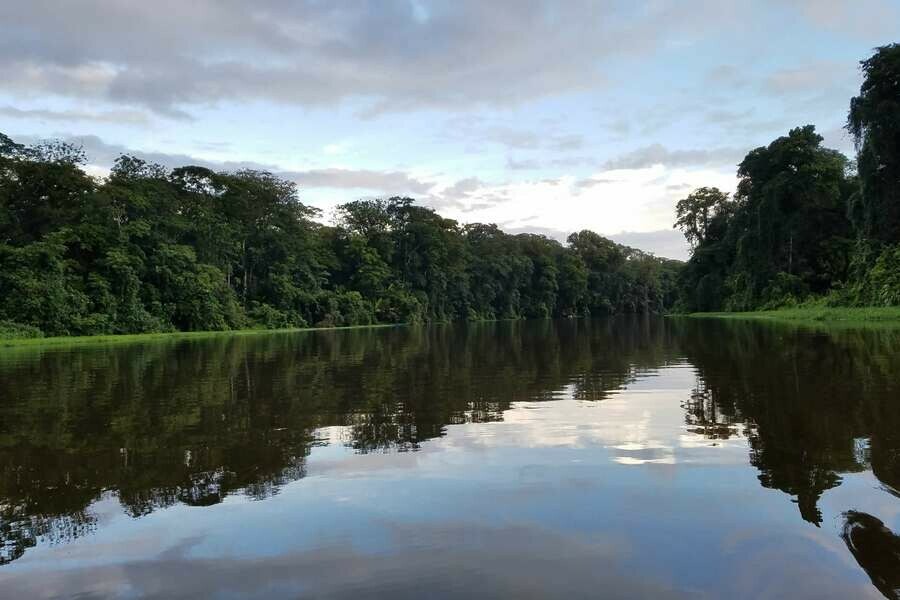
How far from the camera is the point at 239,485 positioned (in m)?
5.92

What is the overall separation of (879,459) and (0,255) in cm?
4653

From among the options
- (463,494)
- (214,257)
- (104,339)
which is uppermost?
(214,257)

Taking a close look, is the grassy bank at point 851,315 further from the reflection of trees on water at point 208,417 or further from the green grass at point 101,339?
the green grass at point 101,339

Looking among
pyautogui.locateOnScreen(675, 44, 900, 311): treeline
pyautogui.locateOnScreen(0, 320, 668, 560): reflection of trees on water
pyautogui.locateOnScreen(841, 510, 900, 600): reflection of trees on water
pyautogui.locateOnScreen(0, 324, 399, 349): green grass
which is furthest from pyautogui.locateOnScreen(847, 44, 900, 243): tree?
pyautogui.locateOnScreen(0, 324, 399, 349): green grass

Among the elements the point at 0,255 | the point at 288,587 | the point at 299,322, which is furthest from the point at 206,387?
the point at 299,322

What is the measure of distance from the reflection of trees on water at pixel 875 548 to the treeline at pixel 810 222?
113 feet

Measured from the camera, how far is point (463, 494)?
546 centimetres

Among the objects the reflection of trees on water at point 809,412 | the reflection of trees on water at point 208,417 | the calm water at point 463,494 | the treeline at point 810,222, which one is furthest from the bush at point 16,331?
the treeline at point 810,222

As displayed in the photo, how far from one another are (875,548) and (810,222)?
60.5 m

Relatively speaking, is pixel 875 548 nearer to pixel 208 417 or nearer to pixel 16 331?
pixel 208 417

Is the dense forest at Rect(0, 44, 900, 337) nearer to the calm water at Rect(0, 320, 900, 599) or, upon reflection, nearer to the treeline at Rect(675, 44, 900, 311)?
the treeline at Rect(675, 44, 900, 311)

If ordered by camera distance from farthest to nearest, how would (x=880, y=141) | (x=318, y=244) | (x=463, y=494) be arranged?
(x=318, y=244)
(x=880, y=141)
(x=463, y=494)

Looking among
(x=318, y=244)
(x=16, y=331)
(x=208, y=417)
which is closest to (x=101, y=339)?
(x=16, y=331)

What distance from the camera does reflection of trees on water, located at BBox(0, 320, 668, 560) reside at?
5844 mm
